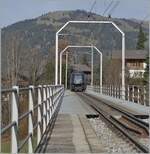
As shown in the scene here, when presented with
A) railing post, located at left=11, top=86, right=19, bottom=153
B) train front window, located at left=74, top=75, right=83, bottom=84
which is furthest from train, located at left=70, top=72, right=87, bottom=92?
railing post, located at left=11, top=86, right=19, bottom=153

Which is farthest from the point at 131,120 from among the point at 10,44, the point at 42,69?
the point at 42,69

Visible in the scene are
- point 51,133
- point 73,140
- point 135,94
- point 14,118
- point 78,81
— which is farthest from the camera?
point 78,81

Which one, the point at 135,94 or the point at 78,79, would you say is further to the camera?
the point at 78,79

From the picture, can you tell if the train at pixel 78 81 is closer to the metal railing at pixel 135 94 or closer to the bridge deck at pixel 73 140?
the metal railing at pixel 135 94

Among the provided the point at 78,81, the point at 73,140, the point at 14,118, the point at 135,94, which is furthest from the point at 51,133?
the point at 78,81

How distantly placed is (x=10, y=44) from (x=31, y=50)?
1960cm

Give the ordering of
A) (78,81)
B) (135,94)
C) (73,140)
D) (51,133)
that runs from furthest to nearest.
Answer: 1. (78,81)
2. (135,94)
3. (51,133)
4. (73,140)

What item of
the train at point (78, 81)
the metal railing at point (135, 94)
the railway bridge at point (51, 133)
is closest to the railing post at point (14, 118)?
the railway bridge at point (51, 133)

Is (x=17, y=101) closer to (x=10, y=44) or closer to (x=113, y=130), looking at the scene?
(x=113, y=130)

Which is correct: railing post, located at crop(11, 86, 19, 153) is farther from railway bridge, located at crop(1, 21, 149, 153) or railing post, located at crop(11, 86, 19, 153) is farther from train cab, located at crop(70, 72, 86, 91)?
train cab, located at crop(70, 72, 86, 91)

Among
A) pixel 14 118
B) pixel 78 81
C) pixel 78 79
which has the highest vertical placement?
pixel 78 79

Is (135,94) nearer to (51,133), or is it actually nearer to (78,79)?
(51,133)

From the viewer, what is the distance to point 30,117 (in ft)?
36.8

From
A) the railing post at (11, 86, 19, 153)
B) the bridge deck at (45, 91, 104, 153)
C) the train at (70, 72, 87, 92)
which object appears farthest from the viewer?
the train at (70, 72, 87, 92)
